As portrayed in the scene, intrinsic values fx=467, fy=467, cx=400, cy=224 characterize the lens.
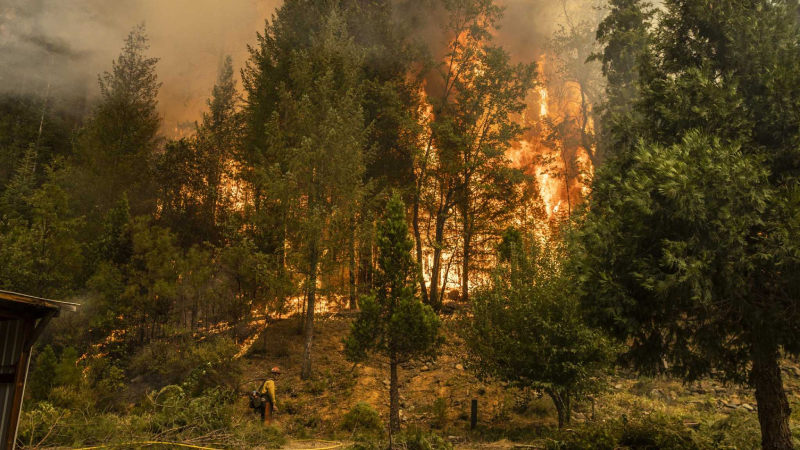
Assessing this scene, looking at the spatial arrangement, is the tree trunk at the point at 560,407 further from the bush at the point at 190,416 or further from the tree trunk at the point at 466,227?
the tree trunk at the point at 466,227

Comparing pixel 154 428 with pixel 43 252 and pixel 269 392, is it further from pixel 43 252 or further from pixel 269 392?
pixel 43 252

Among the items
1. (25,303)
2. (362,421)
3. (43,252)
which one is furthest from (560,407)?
(43,252)

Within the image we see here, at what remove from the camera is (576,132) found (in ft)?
156

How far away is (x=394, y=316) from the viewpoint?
17734 millimetres

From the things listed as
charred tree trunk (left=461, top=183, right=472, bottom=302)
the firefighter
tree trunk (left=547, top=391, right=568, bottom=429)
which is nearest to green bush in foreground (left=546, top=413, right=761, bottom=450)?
tree trunk (left=547, top=391, right=568, bottom=429)

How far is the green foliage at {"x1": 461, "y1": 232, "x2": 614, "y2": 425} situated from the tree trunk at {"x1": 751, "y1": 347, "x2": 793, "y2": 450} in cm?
437

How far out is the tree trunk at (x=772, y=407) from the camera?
11148 millimetres

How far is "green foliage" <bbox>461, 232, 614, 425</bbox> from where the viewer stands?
612 inches

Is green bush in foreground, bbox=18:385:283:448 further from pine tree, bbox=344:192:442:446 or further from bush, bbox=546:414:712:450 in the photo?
bush, bbox=546:414:712:450

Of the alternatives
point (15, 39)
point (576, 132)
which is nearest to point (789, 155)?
point (576, 132)

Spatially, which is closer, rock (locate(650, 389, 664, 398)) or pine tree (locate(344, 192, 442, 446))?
pine tree (locate(344, 192, 442, 446))

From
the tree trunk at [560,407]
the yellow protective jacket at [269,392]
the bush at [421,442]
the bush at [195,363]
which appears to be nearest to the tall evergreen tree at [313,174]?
the bush at [195,363]

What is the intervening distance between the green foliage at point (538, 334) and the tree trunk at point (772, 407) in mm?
4371

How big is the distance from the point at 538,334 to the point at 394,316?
5.25 metres
